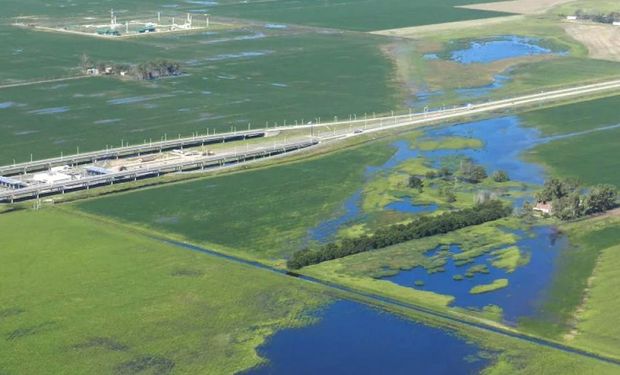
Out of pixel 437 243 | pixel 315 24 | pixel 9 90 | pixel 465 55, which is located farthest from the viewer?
pixel 315 24

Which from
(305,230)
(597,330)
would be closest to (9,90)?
(305,230)

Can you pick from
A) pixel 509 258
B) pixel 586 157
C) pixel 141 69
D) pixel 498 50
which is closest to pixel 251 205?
pixel 509 258

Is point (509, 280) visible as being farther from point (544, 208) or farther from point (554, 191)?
point (554, 191)

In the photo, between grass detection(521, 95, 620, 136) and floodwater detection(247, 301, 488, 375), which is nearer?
floodwater detection(247, 301, 488, 375)

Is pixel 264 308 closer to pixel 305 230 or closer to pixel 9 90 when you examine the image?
pixel 305 230

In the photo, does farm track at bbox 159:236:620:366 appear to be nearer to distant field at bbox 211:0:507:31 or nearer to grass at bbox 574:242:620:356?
grass at bbox 574:242:620:356

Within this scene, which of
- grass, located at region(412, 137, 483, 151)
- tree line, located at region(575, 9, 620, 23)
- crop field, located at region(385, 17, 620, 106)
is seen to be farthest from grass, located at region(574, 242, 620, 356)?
tree line, located at region(575, 9, 620, 23)
